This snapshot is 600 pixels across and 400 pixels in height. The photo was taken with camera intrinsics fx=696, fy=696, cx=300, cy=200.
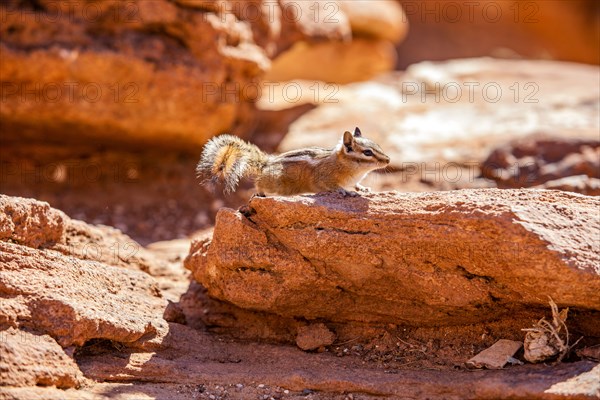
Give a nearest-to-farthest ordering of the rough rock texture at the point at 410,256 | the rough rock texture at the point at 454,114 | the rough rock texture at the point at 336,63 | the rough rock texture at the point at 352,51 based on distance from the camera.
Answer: the rough rock texture at the point at 410,256 < the rough rock texture at the point at 454,114 < the rough rock texture at the point at 352,51 < the rough rock texture at the point at 336,63

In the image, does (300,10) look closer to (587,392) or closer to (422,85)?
(422,85)

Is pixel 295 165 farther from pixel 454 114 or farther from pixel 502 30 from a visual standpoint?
pixel 502 30

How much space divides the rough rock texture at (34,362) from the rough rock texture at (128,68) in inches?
198

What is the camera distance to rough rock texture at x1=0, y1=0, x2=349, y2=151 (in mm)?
8727

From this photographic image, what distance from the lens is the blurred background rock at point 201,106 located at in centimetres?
891

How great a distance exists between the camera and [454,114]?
11602mm

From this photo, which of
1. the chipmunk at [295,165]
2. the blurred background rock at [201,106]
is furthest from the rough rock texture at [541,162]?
the chipmunk at [295,165]

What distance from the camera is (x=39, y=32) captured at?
8.77 m

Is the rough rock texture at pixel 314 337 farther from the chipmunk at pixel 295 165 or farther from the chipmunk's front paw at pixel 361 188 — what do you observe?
the chipmunk's front paw at pixel 361 188

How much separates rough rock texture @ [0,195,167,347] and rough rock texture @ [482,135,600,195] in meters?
5.27

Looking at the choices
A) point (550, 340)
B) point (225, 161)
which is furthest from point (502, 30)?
point (550, 340)

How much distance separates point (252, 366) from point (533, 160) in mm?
Answer: 5626

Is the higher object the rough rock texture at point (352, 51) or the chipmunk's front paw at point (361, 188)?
the rough rock texture at point (352, 51)

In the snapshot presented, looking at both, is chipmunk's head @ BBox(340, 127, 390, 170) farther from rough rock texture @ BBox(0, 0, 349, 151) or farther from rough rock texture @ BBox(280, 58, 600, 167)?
rough rock texture @ BBox(0, 0, 349, 151)
